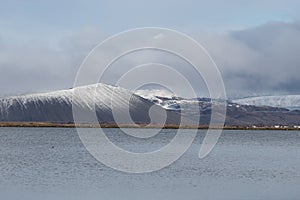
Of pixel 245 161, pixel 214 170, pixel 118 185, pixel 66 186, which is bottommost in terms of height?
pixel 66 186

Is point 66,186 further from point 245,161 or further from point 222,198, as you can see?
point 245,161

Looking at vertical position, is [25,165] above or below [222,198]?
below

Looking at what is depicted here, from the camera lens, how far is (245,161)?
68.8 meters

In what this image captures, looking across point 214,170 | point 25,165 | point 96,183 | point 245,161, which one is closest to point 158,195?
point 96,183

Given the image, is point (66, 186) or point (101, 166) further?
point (101, 166)

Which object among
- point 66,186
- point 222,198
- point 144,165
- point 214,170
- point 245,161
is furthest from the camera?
point 245,161

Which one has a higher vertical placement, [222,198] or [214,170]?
[214,170]

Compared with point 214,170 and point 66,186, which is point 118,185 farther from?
point 214,170

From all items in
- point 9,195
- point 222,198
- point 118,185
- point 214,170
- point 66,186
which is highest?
point 214,170

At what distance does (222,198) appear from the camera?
120ft

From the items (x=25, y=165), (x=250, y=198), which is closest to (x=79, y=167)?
(x=25, y=165)

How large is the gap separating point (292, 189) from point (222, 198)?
7690mm

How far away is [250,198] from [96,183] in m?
12.5

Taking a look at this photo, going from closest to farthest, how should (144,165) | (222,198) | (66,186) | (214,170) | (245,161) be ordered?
(222,198) → (66,186) → (214,170) → (144,165) → (245,161)
